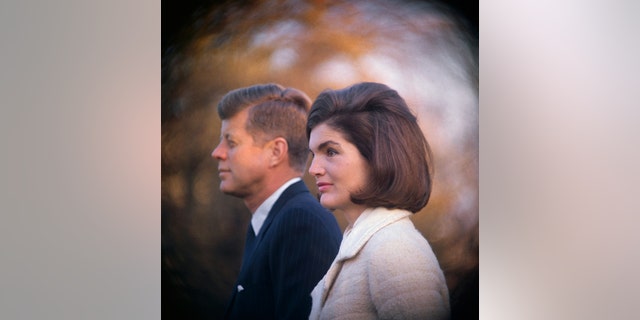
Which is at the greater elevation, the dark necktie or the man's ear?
the man's ear

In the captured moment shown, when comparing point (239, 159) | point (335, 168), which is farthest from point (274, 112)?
point (335, 168)

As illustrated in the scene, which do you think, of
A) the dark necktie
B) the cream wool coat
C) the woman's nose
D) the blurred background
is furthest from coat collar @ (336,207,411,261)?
the dark necktie

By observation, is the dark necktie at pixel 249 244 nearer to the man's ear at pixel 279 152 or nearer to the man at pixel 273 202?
the man at pixel 273 202

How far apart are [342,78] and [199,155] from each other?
789mm

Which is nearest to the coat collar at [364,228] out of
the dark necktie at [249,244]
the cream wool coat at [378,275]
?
the cream wool coat at [378,275]

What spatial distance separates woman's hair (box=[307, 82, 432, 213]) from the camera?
3.41 m

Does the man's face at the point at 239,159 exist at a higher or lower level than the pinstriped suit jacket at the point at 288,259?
higher

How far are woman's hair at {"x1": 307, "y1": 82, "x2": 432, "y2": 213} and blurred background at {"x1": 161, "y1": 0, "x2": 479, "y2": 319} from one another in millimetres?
52

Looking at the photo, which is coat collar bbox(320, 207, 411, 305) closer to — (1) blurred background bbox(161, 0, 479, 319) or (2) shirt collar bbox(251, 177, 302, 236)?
(1) blurred background bbox(161, 0, 479, 319)

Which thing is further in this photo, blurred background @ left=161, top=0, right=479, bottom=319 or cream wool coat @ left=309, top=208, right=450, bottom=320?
blurred background @ left=161, top=0, right=479, bottom=319

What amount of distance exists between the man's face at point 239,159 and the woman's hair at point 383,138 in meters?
0.29

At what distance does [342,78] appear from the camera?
3.46 metres

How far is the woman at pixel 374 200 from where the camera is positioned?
3.37m
